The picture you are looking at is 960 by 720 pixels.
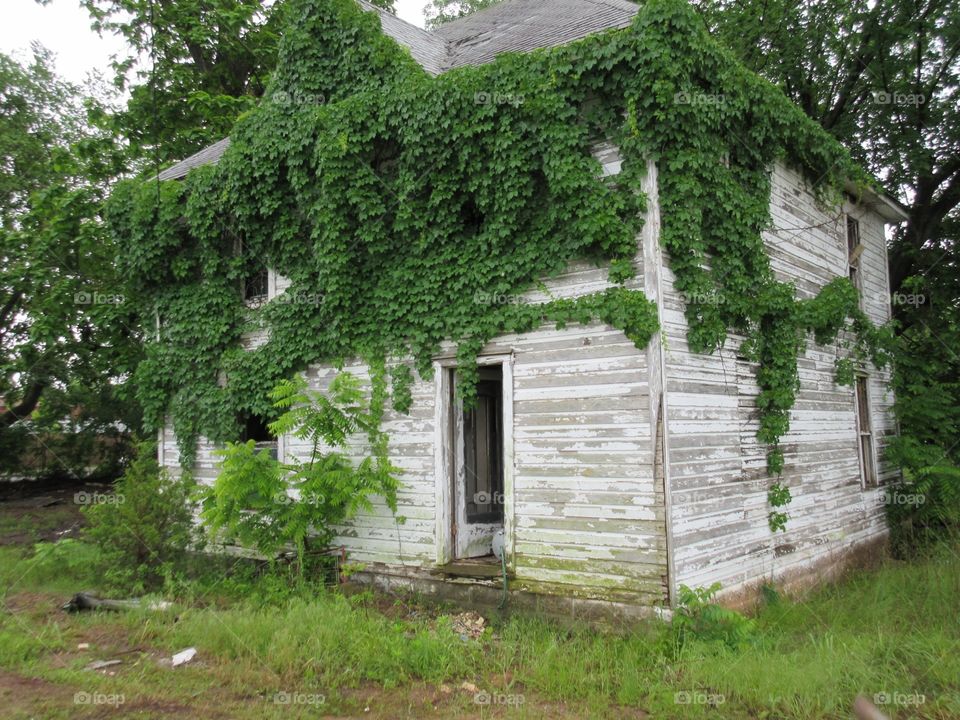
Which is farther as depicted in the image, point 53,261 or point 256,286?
point 53,261

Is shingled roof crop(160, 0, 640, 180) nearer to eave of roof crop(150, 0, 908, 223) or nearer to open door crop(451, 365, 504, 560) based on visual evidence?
eave of roof crop(150, 0, 908, 223)

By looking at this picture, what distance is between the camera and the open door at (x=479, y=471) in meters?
9.41

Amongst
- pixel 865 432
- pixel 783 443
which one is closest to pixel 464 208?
pixel 783 443

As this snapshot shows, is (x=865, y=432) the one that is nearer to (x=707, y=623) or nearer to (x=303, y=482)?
(x=707, y=623)

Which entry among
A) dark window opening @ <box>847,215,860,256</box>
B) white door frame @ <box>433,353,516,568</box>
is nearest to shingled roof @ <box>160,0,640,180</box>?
white door frame @ <box>433,353,516,568</box>

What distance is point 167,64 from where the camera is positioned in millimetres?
20625

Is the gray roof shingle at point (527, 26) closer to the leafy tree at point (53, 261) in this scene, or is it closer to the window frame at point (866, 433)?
the window frame at point (866, 433)

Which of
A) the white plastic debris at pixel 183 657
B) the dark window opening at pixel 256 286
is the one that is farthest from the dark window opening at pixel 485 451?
the dark window opening at pixel 256 286

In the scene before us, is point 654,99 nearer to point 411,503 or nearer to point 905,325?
point 411,503

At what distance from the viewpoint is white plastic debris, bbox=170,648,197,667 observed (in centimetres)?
702

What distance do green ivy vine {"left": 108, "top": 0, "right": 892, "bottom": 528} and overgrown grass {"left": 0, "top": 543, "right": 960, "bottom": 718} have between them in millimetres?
2578

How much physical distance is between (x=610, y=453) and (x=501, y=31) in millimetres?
7757

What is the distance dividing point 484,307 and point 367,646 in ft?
13.6

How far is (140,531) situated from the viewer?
10.1m
